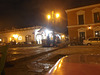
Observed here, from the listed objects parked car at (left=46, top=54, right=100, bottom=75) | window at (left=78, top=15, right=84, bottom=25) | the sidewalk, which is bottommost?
the sidewalk

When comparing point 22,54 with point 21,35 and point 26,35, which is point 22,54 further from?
point 21,35

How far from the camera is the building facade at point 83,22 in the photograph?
686 inches

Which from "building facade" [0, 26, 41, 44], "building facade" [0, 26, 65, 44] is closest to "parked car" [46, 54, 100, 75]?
"building facade" [0, 26, 65, 44]

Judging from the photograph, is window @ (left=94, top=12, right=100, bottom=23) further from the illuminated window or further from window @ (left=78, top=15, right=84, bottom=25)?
window @ (left=78, top=15, right=84, bottom=25)

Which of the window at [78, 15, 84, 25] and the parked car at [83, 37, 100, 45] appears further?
the window at [78, 15, 84, 25]

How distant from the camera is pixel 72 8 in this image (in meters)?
18.8

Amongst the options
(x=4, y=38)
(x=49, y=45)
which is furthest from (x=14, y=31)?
(x=49, y=45)

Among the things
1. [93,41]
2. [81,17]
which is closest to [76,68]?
[93,41]

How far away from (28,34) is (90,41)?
13.4 metres

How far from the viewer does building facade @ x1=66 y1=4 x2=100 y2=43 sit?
17.4 metres

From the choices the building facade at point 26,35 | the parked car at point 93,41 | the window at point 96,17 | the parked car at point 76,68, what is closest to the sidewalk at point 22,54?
the parked car at point 76,68

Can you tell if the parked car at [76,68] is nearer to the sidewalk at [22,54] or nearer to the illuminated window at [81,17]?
the sidewalk at [22,54]

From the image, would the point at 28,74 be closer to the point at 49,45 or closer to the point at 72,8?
the point at 49,45

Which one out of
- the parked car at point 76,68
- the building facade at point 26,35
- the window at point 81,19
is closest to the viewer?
the parked car at point 76,68
